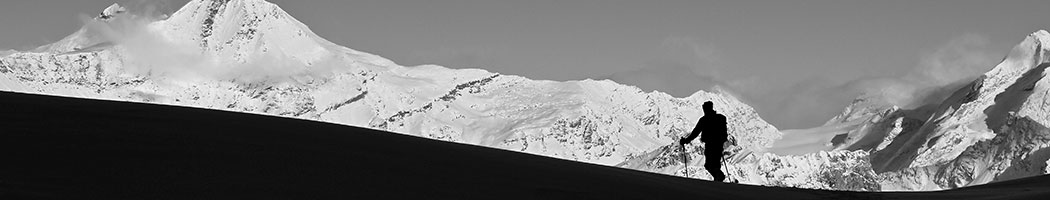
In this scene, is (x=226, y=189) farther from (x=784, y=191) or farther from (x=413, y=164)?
(x=784, y=191)

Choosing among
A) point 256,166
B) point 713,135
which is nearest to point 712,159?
point 713,135

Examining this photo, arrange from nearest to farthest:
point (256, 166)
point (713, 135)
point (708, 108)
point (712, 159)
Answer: point (256, 166) → point (713, 135) → point (712, 159) → point (708, 108)

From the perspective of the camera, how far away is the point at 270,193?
35.4 ft

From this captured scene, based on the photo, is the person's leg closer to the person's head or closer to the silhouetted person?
the silhouetted person

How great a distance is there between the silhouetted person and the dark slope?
6811mm

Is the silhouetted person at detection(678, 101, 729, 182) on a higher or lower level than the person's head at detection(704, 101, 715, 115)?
lower

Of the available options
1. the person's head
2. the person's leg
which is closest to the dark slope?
the person's leg

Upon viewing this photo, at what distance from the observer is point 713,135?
23922 mm

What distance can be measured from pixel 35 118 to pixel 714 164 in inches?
514

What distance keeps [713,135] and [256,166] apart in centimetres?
1308

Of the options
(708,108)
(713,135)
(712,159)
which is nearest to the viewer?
(713,135)

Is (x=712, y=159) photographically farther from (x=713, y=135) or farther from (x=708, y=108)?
(x=708, y=108)

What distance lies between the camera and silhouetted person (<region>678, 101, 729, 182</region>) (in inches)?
940

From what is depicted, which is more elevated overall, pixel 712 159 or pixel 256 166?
pixel 712 159
